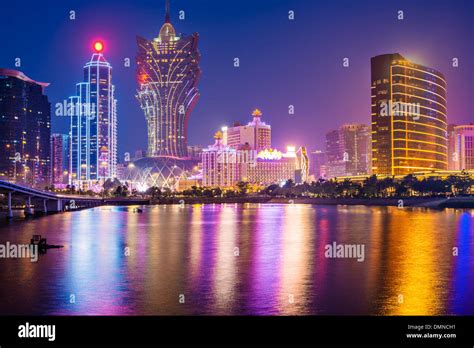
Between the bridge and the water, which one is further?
the bridge

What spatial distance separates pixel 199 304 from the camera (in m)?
27.0

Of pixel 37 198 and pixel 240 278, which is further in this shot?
pixel 37 198

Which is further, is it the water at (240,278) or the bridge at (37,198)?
the bridge at (37,198)

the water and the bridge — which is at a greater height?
the bridge

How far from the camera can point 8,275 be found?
36.0 m

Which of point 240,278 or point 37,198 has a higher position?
point 37,198

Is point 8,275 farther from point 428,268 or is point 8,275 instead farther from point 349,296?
point 428,268

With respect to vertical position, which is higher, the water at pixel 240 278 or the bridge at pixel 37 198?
the bridge at pixel 37 198
